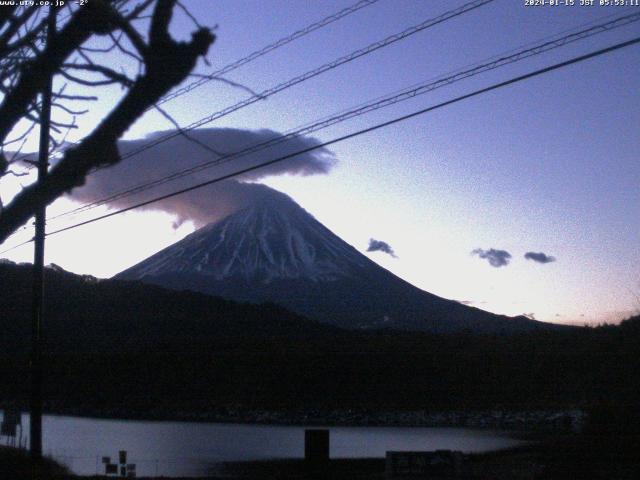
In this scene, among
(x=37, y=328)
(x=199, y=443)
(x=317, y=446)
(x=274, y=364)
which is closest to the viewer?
(x=37, y=328)

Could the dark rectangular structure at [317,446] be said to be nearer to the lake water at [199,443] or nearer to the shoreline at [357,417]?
the lake water at [199,443]

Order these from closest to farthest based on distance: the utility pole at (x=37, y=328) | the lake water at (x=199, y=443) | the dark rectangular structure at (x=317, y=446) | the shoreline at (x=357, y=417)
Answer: the utility pole at (x=37, y=328)
the dark rectangular structure at (x=317, y=446)
the lake water at (x=199, y=443)
the shoreline at (x=357, y=417)

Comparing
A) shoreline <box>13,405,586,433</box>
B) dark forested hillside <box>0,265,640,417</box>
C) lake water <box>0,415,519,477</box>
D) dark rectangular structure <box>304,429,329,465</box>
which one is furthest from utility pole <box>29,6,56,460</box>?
shoreline <box>13,405,586,433</box>

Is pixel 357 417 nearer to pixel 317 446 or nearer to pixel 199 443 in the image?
pixel 199 443

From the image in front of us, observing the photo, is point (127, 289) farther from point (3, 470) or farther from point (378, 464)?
point (3, 470)

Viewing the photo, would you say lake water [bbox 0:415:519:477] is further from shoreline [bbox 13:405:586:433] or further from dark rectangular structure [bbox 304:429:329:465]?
shoreline [bbox 13:405:586:433]

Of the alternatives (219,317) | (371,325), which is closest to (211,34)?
(219,317)

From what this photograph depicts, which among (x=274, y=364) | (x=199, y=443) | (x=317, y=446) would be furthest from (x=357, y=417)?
(x=317, y=446)

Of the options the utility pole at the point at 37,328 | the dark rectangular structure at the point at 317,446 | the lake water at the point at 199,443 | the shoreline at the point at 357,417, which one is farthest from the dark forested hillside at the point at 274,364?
the utility pole at the point at 37,328
